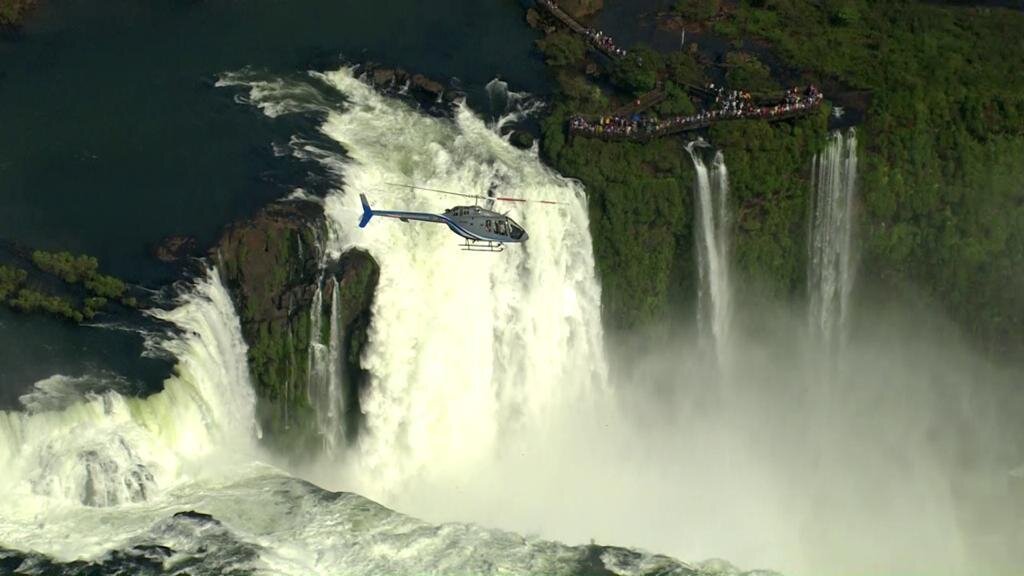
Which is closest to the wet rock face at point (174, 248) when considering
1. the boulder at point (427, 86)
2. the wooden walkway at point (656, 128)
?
the boulder at point (427, 86)

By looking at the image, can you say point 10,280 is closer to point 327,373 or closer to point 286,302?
point 286,302

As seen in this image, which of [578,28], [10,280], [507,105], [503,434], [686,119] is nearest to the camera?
[10,280]

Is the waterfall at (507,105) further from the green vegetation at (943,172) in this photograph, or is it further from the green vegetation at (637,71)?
the green vegetation at (943,172)

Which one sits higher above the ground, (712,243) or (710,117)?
(710,117)

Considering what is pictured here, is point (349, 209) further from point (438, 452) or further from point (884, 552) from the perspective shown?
point (884, 552)

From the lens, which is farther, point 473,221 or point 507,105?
point 507,105

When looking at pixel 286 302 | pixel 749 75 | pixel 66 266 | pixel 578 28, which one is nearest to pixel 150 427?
pixel 286 302

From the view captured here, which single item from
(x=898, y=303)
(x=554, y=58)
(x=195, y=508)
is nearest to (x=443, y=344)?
(x=195, y=508)
